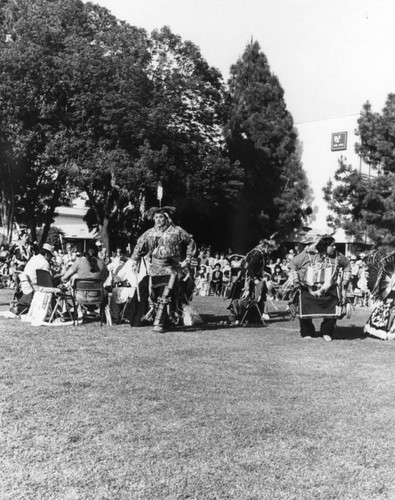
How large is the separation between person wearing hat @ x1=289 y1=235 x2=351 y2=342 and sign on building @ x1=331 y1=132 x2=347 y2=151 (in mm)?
21520

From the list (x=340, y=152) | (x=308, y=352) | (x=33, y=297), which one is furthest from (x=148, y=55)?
(x=308, y=352)

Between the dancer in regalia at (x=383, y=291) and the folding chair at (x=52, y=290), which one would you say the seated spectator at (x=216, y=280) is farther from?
the dancer in regalia at (x=383, y=291)

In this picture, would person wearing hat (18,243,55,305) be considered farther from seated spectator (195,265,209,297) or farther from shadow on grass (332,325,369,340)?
seated spectator (195,265,209,297)

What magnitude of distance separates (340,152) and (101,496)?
2957 centimetres

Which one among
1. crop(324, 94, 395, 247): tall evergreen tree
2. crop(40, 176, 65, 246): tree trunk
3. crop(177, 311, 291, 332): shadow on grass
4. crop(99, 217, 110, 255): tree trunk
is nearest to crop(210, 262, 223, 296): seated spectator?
crop(324, 94, 395, 247): tall evergreen tree

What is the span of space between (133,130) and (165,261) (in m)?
17.9

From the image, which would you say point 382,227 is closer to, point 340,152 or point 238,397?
point 340,152

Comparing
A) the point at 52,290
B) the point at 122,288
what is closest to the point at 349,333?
the point at 122,288

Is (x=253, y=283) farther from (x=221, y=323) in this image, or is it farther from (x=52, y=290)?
(x=52, y=290)

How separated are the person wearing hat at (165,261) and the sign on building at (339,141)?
Answer: 21.3m

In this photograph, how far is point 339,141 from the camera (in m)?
31.7

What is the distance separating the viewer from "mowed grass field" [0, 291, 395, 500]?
3996 millimetres

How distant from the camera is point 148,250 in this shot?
452 inches

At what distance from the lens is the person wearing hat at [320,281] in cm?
1067
